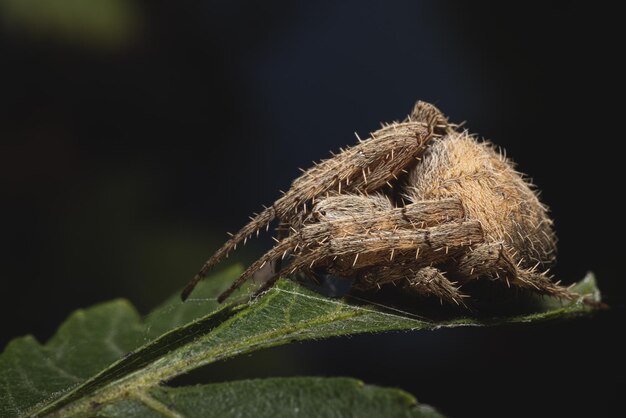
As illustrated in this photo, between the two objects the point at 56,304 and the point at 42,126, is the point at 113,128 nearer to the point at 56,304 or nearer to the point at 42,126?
the point at 42,126

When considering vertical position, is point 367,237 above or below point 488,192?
below

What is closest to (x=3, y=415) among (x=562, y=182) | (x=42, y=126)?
(x=42, y=126)

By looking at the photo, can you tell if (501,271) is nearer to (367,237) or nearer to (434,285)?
(434,285)

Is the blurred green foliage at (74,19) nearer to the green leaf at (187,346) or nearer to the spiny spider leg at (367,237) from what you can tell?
the green leaf at (187,346)

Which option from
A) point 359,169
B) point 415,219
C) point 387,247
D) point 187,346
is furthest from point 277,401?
point 359,169

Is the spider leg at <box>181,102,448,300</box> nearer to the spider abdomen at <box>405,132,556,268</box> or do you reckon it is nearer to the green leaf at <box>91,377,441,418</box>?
the spider abdomen at <box>405,132,556,268</box>
